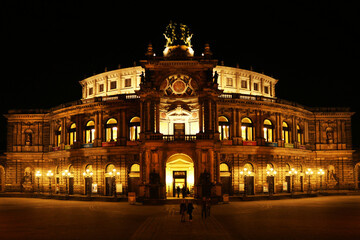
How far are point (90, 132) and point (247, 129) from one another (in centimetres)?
2446

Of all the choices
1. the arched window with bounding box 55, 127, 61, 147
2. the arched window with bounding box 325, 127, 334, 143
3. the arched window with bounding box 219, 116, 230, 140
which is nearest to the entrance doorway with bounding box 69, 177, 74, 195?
the arched window with bounding box 55, 127, 61, 147

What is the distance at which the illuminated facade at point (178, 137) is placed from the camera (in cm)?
5234

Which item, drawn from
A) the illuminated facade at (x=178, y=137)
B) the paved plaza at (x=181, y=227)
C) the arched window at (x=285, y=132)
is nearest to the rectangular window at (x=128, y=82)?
the illuminated facade at (x=178, y=137)

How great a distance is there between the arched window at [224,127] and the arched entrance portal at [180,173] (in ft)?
24.0

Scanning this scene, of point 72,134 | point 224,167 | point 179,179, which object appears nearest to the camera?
point 179,179

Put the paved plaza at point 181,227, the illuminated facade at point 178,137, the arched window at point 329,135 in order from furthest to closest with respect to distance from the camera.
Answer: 1. the arched window at point 329,135
2. the illuminated facade at point 178,137
3. the paved plaza at point 181,227

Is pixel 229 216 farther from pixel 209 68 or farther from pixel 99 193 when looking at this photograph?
pixel 99 193

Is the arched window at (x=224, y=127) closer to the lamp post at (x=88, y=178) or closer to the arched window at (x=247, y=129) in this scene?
the arched window at (x=247, y=129)

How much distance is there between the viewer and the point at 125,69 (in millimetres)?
68438

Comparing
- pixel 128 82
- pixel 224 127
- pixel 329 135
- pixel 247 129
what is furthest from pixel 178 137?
pixel 329 135

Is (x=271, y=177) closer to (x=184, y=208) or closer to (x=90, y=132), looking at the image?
(x=90, y=132)

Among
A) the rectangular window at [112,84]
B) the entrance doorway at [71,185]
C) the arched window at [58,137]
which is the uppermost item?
the rectangular window at [112,84]

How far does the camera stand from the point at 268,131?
6512cm

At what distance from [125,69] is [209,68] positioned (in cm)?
2019
